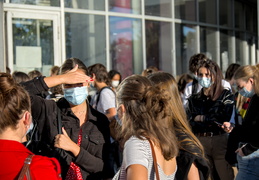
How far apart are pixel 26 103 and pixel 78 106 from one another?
123 cm

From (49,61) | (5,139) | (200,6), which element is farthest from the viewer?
(200,6)

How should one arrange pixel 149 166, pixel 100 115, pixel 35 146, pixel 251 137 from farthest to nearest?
pixel 251 137 < pixel 100 115 < pixel 35 146 < pixel 149 166

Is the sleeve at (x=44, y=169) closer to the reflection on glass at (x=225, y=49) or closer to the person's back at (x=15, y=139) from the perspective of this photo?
the person's back at (x=15, y=139)

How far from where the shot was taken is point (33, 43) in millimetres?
8531

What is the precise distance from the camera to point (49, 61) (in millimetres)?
8812

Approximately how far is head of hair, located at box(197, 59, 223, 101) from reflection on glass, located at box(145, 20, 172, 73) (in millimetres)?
5437

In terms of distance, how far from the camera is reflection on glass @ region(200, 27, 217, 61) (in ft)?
41.6

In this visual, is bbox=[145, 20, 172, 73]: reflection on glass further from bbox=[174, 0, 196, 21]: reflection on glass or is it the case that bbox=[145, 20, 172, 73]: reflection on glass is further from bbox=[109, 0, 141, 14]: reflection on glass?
bbox=[174, 0, 196, 21]: reflection on glass

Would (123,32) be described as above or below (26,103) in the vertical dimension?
above

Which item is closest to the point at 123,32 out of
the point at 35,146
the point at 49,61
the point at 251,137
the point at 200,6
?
the point at 49,61

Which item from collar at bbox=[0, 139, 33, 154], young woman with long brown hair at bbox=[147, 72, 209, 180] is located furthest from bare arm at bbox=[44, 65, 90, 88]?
A: collar at bbox=[0, 139, 33, 154]

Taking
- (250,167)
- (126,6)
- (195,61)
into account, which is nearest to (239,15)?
(126,6)

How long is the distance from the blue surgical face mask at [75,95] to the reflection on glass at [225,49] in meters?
11.0

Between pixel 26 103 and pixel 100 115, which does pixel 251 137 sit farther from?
A: pixel 26 103
